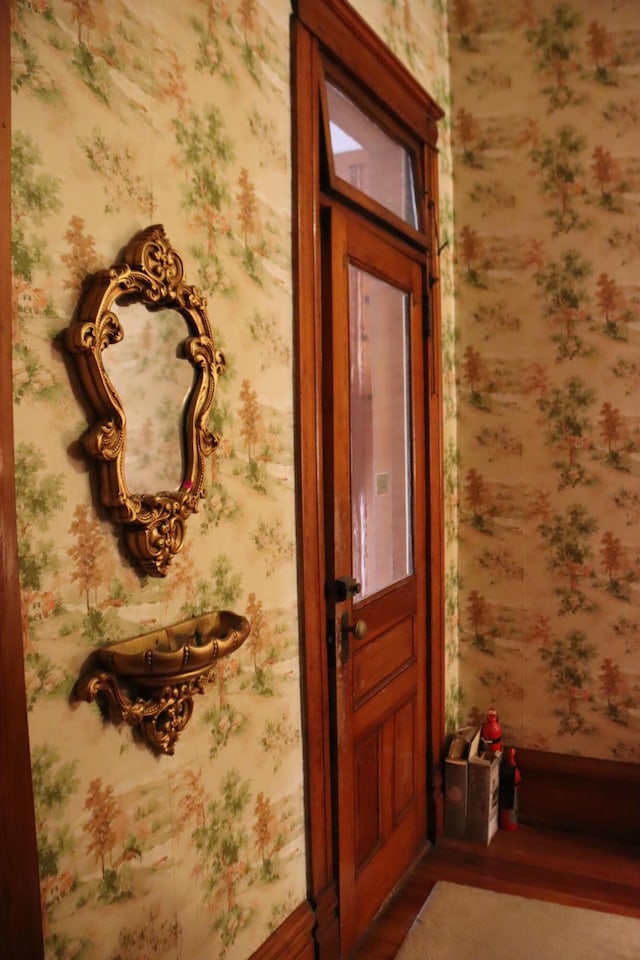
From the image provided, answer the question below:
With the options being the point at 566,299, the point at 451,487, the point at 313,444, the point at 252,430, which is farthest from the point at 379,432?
the point at 566,299

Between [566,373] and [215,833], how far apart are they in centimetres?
211

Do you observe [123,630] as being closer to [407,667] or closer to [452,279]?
[407,667]

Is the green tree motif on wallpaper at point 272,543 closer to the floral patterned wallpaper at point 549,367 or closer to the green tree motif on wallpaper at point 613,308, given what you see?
the floral patterned wallpaper at point 549,367

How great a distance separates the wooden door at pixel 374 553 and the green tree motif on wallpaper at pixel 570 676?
0.55 metres

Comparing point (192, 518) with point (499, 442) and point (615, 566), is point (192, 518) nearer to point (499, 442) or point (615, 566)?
point (499, 442)

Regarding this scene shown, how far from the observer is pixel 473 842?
2891mm

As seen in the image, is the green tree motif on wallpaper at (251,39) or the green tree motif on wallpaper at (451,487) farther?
the green tree motif on wallpaper at (451,487)

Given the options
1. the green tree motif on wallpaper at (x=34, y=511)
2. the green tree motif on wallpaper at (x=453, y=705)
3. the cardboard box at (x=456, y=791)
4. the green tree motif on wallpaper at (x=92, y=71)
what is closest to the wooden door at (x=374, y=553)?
the cardboard box at (x=456, y=791)

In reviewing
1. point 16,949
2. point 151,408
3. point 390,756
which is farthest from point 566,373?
point 16,949

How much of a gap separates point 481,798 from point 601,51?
9.10ft

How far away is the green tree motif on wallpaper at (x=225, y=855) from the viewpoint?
5.32 ft

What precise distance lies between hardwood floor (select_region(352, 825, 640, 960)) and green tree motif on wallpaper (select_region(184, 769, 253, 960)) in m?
0.73

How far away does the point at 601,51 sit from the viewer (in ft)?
9.59

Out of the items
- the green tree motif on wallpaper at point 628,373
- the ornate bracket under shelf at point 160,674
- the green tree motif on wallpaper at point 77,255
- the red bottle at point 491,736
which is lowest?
the red bottle at point 491,736
